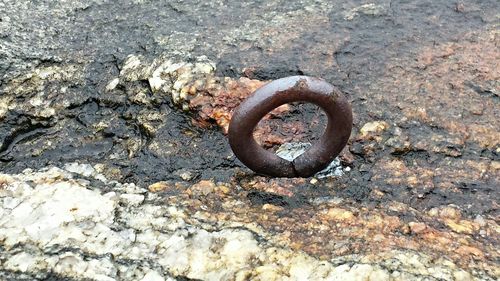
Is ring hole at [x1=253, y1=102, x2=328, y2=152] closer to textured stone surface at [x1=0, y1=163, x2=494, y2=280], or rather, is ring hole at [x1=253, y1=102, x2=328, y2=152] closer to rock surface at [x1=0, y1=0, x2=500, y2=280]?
rock surface at [x1=0, y1=0, x2=500, y2=280]

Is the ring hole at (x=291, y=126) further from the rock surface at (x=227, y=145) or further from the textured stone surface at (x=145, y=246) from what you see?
the textured stone surface at (x=145, y=246)

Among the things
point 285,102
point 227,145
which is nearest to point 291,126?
point 227,145

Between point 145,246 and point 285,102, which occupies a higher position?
point 285,102

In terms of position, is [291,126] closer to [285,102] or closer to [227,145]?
[227,145]

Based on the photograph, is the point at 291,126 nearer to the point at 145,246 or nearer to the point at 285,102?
the point at 285,102

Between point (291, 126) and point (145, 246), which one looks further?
point (291, 126)

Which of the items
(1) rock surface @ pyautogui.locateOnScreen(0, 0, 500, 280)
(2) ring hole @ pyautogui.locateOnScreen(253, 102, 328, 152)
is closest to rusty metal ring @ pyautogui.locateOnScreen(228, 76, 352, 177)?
(1) rock surface @ pyautogui.locateOnScreen(0, 0, 500, 280)
